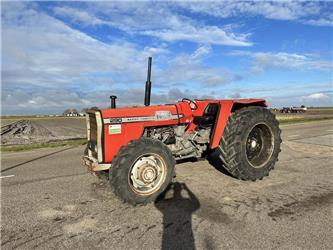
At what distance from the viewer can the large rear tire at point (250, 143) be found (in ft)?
18.6

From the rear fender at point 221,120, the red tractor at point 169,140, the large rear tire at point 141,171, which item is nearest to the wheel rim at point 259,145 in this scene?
the red tractor at point 169,140

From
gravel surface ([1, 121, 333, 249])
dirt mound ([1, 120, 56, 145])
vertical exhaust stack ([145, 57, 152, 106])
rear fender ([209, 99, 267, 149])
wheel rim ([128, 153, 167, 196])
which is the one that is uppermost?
vertical exhaust stack ([145, 57, 152, 106])

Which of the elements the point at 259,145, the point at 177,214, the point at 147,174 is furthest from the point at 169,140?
the point at 259,145

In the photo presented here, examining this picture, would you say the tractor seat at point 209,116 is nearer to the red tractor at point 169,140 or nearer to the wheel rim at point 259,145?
the red tractor at point 169,140

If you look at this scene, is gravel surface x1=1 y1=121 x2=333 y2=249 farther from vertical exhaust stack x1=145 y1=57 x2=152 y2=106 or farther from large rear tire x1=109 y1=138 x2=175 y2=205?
vertical exhaust stack x1=145 y1=57 x2=152 y2=106

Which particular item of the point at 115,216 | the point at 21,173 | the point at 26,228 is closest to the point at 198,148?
the point at 115,216

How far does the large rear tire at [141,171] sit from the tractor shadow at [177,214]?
250 millimetres

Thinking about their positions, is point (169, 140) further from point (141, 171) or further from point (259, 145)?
point (259, 145)

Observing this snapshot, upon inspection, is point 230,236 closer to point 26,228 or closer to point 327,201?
point 327,201

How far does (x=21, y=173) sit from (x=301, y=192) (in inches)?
226

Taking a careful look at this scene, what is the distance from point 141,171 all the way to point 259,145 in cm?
283

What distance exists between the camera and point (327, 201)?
16.0ft

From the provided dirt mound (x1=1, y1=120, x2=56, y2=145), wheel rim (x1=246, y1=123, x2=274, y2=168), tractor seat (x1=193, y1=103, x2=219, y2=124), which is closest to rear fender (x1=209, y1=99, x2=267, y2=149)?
tractor seat (x1=193, y1=103, x2=219, y2=124)

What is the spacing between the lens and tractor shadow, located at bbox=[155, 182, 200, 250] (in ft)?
11.6
